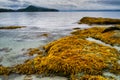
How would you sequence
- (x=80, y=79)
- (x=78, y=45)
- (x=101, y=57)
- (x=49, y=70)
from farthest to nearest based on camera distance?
(x=78, y=45)
(x=101, y=57)
(x=49, y=70)
(x=80, y=79)

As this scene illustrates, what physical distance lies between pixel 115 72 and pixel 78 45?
12.8ft

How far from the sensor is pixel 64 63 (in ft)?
29.5

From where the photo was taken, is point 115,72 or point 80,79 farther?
point 115,72

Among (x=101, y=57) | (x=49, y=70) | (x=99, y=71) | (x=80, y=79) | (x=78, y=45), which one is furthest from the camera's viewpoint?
(x=78, y=45)

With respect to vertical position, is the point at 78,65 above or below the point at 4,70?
above

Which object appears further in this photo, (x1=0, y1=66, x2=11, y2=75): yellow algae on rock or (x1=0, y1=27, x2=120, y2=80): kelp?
(x1=0, y1=66, x2=11, y2=75): yellow algae on rock

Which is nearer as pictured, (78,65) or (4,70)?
(78,65)

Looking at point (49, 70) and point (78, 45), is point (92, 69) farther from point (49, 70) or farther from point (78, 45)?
point (78, 45)

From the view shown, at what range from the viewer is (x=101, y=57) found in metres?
9.84

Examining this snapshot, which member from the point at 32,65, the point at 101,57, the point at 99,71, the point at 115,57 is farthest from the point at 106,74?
the point at 32,65

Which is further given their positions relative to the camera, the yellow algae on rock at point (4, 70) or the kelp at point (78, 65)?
the yellow algae on rock at point (4, 70)

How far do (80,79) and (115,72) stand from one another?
5.87 feet

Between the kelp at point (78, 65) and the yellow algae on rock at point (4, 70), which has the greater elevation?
the kelp at point (78, 65)

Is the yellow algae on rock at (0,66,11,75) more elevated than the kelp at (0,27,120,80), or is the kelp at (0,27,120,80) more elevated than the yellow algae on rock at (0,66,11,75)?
the kelp at (0,27,120,80)
